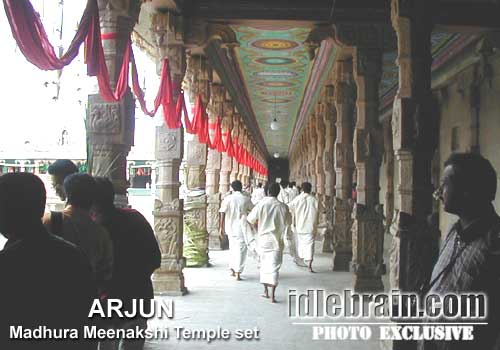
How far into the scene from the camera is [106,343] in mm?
3602

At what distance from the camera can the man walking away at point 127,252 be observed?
3473mm

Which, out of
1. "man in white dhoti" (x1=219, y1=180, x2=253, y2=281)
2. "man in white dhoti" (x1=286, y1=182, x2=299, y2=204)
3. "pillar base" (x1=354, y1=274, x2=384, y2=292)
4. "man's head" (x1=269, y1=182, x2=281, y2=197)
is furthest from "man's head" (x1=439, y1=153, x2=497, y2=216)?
"man in white dhoti" (x1=286, y1=182, x2=299, y2=204)

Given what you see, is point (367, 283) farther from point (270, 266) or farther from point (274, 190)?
point (274, 190)

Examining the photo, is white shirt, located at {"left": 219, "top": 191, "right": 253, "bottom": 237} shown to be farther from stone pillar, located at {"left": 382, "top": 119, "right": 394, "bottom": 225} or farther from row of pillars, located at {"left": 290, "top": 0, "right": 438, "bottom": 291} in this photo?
stone pillar, located at {"left": 382, "top": 119, "right": 394, "bottom": 225}

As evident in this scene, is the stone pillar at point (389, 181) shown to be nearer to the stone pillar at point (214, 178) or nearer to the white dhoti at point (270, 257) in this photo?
the stone pillar at point (214, 178)

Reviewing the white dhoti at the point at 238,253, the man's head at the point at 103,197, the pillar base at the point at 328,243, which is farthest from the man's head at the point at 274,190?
the pillar base at the point at 328,243

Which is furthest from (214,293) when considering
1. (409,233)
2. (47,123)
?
(47,123)

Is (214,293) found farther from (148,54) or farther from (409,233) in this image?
(148,54)

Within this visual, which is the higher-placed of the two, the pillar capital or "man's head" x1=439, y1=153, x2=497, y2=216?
the pillar capital

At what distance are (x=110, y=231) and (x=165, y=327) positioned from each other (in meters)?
2.57

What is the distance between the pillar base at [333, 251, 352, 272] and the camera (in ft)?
32.3

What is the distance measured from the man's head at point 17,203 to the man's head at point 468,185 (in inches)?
67.9

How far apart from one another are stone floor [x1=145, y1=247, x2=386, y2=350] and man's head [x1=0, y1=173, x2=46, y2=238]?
3.53m

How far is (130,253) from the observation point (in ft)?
11.7
